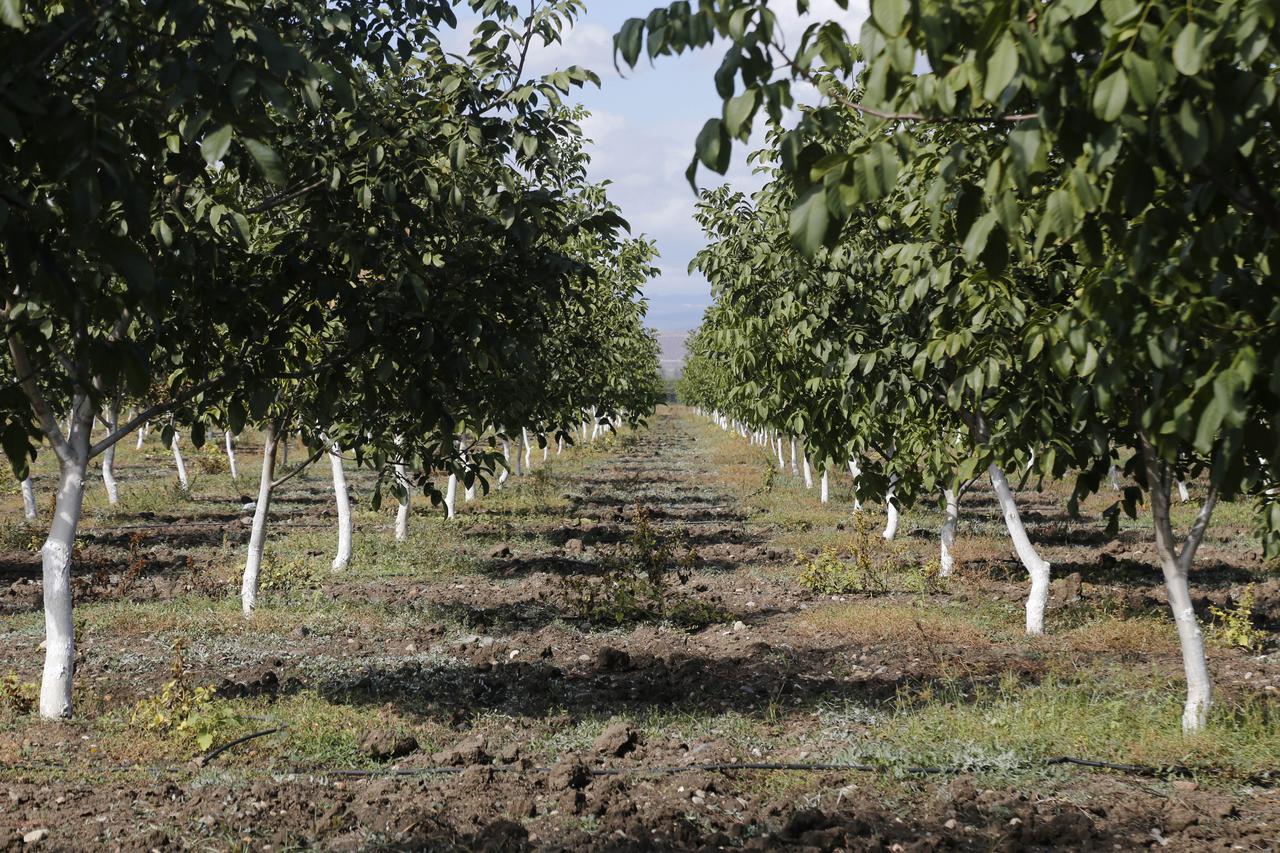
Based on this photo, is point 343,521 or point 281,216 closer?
point 281,216

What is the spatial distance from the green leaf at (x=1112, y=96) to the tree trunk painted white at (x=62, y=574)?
19.2 ft

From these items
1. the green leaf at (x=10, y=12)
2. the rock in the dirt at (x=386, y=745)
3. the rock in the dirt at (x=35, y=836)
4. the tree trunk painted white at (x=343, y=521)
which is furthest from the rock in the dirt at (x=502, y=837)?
the tree trunk painted white at (x=343, y=521)

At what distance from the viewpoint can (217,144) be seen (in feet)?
9.65

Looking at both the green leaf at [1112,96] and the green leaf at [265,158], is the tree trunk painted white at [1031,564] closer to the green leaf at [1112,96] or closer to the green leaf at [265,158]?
the green leaf at [1112,96]

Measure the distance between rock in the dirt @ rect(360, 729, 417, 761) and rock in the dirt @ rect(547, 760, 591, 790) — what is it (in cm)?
118

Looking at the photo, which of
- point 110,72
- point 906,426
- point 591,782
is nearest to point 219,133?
point 110,72

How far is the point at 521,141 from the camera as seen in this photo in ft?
16.0

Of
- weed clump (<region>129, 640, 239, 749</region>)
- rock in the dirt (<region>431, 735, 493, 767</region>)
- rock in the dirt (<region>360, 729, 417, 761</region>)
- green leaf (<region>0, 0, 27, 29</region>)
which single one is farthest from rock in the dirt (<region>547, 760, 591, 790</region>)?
green leaf (<region>0, 0, 27, 29</region>)

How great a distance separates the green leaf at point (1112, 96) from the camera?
216 cm

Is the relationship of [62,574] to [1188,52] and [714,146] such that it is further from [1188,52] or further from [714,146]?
[1188,52]

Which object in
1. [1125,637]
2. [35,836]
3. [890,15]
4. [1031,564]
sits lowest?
[1125,637]

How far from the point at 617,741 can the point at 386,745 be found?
1.37 meters

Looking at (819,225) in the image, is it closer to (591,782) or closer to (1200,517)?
(591,782)

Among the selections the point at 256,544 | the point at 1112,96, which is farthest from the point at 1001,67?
the point at 256,544
